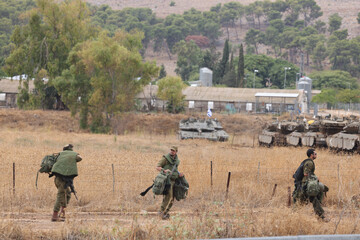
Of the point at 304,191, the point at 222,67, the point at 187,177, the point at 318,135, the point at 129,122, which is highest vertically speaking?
the point at 222,67

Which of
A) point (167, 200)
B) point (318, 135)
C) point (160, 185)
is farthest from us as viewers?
point (318, 135)

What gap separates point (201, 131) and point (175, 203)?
23542mm

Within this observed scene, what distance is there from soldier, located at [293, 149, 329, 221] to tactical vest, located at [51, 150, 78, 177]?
5.11 meters

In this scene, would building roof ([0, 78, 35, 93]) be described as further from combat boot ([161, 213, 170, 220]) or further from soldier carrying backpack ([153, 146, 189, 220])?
combat boot ([161, 213, 170, 220])

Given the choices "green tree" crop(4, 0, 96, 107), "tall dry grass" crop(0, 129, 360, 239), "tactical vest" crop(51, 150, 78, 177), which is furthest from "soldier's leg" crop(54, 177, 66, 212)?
"green tree" crop(4, 0, 96, 107)

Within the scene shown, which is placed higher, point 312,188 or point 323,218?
point 312,188

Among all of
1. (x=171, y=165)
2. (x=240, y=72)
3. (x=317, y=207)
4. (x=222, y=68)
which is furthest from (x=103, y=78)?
(x=222, y=68)

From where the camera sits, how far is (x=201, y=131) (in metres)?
38.7

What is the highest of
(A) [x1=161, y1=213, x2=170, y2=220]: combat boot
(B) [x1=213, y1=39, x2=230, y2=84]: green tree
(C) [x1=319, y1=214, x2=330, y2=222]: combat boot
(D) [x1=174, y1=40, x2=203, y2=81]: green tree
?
(D) [x1=174, y1=40, x2=203, y2=81]: green tree

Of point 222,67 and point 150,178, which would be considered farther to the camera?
point 222,67

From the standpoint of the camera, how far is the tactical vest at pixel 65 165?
40.4ft

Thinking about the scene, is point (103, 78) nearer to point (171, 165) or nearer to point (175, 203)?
point (175, 203)

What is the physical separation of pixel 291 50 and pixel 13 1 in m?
91.1

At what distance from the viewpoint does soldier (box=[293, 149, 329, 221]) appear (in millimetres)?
12227
